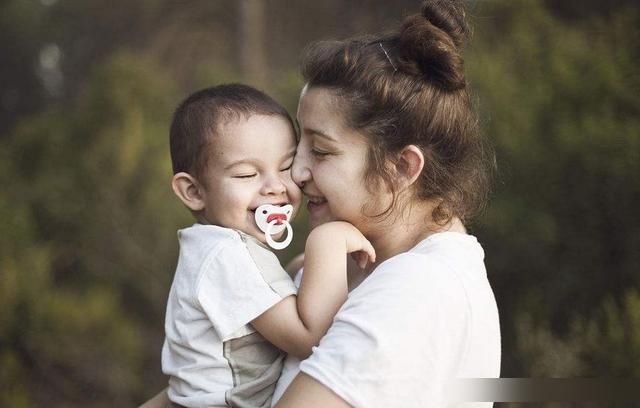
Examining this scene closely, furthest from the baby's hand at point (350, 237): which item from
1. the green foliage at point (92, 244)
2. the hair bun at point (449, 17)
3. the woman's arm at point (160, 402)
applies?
Result: the green foliage at point (92, 244)

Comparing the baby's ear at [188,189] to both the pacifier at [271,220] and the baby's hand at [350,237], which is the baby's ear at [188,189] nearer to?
the pacifier at [271,220]

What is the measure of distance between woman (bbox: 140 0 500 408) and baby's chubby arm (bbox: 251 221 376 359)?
0.09 meters

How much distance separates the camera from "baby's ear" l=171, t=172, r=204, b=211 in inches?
83.7

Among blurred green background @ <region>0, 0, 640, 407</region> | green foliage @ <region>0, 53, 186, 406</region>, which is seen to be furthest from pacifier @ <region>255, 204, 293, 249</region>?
green foliage @ <region>0, 53, 186, 406</region>

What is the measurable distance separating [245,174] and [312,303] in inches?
15.8

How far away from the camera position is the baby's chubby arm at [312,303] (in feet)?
5.94

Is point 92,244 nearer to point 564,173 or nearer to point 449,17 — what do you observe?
point 564,173

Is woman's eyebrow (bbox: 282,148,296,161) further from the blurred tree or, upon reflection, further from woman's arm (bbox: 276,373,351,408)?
the blurred tree

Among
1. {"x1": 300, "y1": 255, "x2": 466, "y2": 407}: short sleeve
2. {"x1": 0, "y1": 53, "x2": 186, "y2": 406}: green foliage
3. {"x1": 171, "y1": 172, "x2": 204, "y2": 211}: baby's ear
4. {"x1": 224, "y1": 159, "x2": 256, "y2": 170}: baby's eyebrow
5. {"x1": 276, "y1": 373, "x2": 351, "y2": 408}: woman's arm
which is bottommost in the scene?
{"x1": 0, "y1": 53, "x2": 186, "y2": 406}: green foliage

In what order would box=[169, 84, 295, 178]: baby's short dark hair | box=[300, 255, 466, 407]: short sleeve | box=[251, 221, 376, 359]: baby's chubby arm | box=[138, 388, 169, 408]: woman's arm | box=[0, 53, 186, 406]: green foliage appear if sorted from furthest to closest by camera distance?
box=[0, 53, 186, 406]: green foliage → box=[138, 388, 169, 408]: woman's arm → box=[169, 84, 295, 178]: baby's short dark hair → box=[251, 221, 376, 359]: baby's chubby arm → box=[300, 255, 466, 407]: short sleeve

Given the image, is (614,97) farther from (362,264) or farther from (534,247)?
(362,264)

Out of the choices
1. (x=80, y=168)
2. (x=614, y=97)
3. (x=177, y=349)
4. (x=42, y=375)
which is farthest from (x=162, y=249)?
(x=177, y=349)

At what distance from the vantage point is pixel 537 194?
447cm

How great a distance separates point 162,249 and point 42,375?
1.23 m
